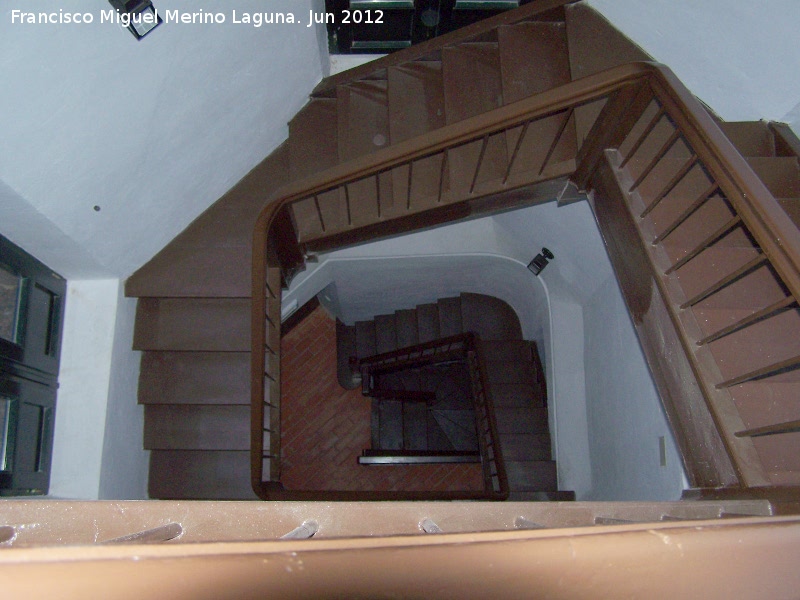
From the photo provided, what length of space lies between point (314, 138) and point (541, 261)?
6.37ft

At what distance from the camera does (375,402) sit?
577 cm

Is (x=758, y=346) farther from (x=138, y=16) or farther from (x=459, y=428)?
(x=459, y=428)

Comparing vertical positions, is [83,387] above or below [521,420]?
above

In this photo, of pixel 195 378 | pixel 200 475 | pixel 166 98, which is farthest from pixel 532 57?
pixel 200 475

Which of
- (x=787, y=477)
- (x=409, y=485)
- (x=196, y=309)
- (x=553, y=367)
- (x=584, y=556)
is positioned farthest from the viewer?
(x=409, y=485)

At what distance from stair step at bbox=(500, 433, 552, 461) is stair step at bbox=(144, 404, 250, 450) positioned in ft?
7.87

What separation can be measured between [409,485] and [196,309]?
3122 mm

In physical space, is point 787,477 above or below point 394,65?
below

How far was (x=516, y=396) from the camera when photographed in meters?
5.09

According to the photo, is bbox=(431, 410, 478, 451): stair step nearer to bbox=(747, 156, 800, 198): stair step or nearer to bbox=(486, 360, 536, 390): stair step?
bbox=(486, 360, 536, 390): stair step

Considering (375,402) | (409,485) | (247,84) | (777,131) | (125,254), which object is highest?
(247,84)

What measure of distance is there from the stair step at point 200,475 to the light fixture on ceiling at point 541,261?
2534 mm

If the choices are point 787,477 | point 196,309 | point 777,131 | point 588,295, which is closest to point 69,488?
point 196,309

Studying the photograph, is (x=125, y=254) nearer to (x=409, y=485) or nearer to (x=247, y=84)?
(x=247, y=84)
